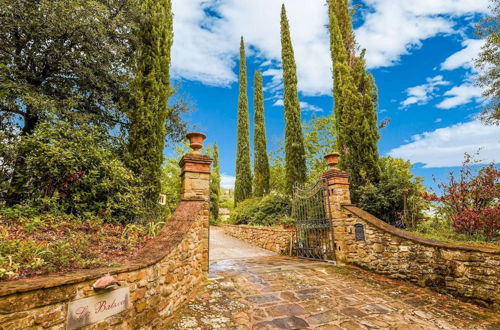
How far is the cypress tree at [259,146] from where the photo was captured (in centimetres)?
1366

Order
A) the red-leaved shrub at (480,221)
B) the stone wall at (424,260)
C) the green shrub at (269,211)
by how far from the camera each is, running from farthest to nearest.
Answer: the green shrub at (269,211), the red-leaved shrub at (480,221), the stone wall at (424,260)

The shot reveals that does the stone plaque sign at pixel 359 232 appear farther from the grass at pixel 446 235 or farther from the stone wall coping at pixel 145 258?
the stone wall coping at pixel 145 258

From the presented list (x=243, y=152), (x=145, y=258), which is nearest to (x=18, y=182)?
(x=145, y=258)

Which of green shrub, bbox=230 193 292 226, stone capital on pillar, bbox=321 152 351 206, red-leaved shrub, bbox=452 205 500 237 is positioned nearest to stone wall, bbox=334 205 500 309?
stone capital on pillar, bbox=321 152 351 206

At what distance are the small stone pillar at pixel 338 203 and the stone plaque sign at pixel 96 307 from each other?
15.2ft

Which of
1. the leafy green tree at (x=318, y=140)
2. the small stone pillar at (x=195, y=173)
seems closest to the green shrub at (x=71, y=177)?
the small stone pillar at (x=195, y=173)

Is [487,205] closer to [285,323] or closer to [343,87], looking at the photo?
[343,87]

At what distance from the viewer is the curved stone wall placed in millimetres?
1442

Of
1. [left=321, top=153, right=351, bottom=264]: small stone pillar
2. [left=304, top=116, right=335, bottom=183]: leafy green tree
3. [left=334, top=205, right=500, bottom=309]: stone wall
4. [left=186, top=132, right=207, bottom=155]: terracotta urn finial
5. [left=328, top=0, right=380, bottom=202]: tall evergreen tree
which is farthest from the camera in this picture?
[left=304, top=116, right=335, bottom=183]: leafy green tree

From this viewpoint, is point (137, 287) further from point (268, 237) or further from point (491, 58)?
point (491, 58)

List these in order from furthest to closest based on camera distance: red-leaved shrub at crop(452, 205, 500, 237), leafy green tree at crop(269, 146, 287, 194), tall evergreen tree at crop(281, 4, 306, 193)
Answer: leafy green tree at crop(269, 146, 287, 194) → tall evergreen tree at crop(281, 4, 306, 193) → red-leaved shrub at crop(452, 205, 500, 237)

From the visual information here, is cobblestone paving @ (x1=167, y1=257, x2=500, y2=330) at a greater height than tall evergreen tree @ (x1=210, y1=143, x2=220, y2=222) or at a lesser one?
lesser

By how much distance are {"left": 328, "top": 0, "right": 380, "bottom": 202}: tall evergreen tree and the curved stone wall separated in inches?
197

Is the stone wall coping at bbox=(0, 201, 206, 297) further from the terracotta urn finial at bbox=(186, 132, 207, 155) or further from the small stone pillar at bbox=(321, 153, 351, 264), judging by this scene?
the small stone pillar at bbox=(321, 153, 351, 264)
